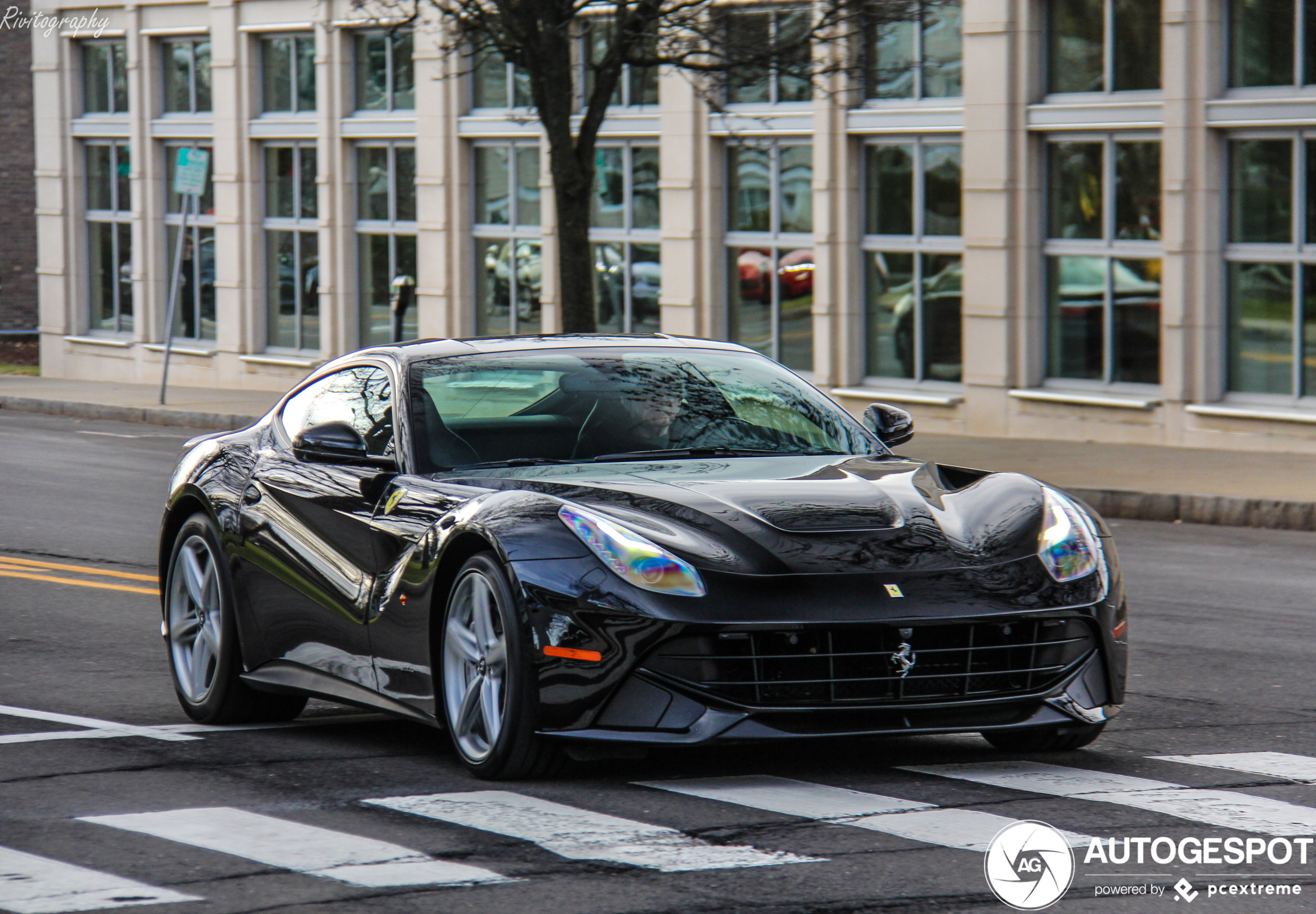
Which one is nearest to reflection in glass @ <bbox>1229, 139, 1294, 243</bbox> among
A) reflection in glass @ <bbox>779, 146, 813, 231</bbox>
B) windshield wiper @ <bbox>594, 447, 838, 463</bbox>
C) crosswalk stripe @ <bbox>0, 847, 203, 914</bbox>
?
reflection in glass @ <bbox>779, 146, 813, 231</bbox>

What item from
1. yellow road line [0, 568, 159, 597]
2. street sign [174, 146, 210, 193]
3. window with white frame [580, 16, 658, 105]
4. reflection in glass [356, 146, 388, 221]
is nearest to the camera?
yellow road line [0, 568, 159, 597]

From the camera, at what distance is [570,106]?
21.1 m

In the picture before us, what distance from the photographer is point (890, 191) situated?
77.6 ft

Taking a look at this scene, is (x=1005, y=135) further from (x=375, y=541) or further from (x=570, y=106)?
(x=375, y=541)

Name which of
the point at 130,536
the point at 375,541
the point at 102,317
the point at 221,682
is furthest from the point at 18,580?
the point at 102,317

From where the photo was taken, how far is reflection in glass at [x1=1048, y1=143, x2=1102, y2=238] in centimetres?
2161

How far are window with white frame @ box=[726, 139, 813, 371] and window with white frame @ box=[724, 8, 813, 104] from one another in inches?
21.6

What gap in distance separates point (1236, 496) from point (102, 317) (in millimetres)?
25142

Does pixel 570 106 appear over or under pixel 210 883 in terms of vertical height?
over

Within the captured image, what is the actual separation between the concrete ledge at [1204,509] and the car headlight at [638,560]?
33.7ft

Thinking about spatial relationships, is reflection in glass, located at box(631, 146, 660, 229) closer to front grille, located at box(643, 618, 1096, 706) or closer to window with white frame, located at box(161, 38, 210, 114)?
window with white frame, located at box(161, 38, 210, 114)

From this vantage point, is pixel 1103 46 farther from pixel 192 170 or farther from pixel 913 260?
pixel 192 170

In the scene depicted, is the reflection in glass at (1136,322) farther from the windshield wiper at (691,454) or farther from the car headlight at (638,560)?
the car headlight at (638,560)

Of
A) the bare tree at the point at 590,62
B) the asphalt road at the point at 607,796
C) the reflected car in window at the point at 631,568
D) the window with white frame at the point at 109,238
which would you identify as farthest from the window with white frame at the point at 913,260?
the window with white frame at the point at 109,238
